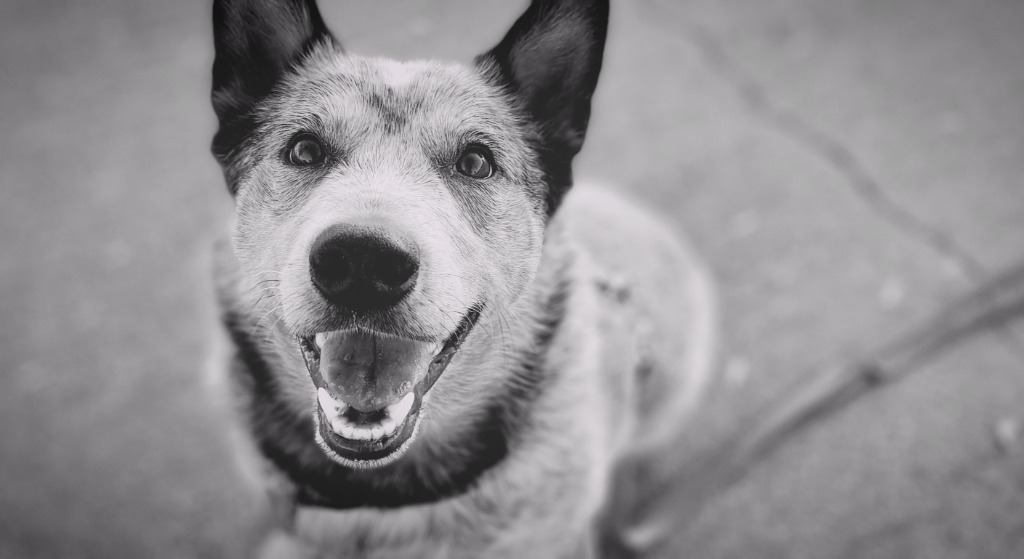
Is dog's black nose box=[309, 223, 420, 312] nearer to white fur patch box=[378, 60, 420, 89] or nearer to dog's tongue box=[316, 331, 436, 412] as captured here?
dog's tongue box=[316, 331, 436, 412]

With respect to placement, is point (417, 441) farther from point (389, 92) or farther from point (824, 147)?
point (824, 147)

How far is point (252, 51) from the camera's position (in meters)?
1.89

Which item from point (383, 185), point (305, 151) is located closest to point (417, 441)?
point (383, 185)

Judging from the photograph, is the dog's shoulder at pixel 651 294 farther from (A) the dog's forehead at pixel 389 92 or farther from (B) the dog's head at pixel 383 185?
(A) the dog's forehead at pixel 389 92

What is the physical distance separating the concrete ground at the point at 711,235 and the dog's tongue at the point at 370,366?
152 centimetres

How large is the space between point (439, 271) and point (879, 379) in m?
2.51

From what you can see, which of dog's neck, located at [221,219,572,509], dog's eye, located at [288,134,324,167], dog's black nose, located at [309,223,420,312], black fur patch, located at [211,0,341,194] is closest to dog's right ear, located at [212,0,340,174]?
black fur patch, located at [211,0,341,194]

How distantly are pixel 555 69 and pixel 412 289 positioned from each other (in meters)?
0.83

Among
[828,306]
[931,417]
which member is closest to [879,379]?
[931,417]

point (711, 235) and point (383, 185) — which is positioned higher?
point (383, 185)

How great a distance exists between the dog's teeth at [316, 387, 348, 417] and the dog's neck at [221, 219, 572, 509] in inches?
14.3

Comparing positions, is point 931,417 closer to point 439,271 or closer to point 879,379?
point 879,379

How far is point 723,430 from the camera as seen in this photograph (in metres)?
3.11

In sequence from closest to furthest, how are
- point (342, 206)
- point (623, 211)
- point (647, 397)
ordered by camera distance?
point (342, 206)
point (647, 397)
point (623, 211)
